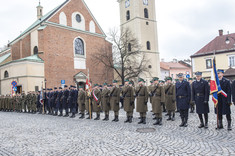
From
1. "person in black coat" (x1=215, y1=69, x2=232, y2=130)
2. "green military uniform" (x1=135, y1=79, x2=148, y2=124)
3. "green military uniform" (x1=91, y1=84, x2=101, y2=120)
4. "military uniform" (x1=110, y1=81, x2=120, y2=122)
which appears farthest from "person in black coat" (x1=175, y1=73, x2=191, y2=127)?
"green military uniform" (x1=91, y1=84, x2=101, y2=120)

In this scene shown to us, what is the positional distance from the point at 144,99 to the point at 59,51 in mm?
21371

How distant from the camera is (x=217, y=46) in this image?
3616cm

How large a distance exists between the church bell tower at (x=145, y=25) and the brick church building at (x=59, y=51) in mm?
8538

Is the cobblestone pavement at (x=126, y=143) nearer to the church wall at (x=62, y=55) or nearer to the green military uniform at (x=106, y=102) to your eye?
the green military uniform at (x=106, y=102)

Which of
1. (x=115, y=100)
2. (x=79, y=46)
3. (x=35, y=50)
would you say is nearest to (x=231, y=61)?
(x=79, y=46)

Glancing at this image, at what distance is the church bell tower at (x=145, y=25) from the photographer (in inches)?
1564

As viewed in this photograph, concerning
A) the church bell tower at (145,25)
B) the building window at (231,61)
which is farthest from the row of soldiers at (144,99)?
the building window at (231,61)

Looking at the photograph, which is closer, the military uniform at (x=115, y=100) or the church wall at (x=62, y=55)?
the military uniform at (x=115, y=100)

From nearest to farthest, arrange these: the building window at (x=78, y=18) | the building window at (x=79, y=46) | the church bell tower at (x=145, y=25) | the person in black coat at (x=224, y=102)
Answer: the person in black coat at (x=224, y=102)
the building window at (x=79, y=46)
the building window at (x=78, y=18)
the church bell tower at (x=145, y=25)

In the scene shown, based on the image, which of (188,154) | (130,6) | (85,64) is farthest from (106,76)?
(188,154)

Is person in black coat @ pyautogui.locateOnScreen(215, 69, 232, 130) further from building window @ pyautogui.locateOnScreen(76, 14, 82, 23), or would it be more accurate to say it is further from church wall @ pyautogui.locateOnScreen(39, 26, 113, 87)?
building window @ pyautogui.locateOnScreen(76, 14, 82, 23)

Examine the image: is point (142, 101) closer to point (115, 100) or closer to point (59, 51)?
point (115, 100)

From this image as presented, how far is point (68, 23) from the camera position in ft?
98.5

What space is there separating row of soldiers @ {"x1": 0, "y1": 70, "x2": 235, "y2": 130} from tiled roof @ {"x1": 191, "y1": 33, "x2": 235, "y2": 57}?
2751 centimetres
